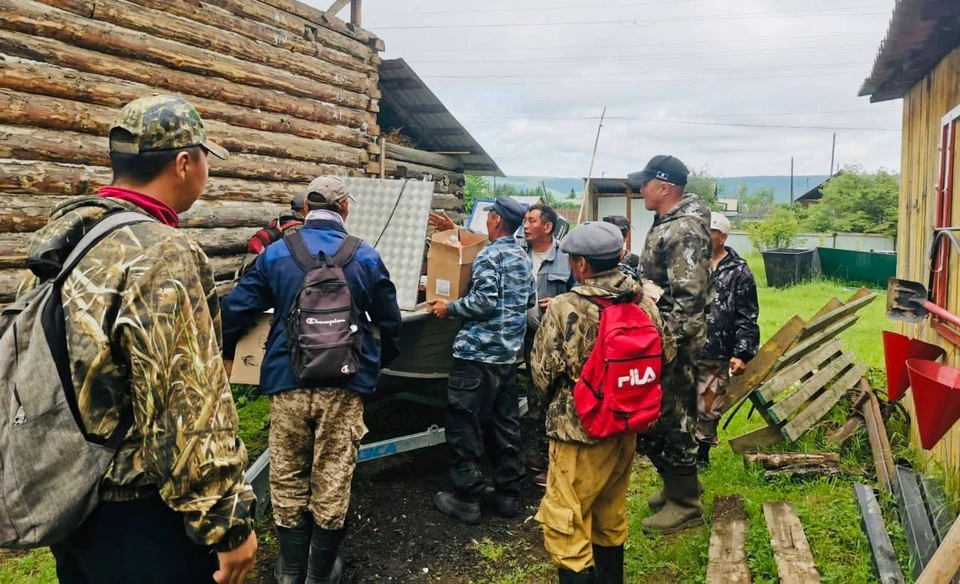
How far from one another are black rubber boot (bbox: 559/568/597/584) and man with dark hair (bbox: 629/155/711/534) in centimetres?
124

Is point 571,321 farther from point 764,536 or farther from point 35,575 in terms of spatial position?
point 35,575

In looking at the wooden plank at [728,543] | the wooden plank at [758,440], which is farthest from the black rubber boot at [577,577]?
the wooden plank at [758,440]

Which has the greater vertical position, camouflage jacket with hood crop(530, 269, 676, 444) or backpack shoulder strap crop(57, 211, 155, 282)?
backpack shoulder strap crop(57, 211, 155, 282)

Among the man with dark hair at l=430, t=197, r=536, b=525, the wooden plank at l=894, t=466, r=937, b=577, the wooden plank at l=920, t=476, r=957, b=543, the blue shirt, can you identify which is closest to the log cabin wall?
the man with dark hair at l=430, t=197, r=536, b=525

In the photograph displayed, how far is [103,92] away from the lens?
17.8ft

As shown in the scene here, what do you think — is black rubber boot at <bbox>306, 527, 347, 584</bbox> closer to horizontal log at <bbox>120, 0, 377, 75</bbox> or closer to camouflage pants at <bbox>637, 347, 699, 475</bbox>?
camouflage pants at <bbox>637, 347, 699, 475</bbox>

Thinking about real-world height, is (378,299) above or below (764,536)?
above

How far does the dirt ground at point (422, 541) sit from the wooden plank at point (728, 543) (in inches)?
37.2

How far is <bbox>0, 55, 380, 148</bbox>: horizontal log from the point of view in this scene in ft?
15.8

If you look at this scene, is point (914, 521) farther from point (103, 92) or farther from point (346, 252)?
point (103, 92)

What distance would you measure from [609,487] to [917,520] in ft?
6.10

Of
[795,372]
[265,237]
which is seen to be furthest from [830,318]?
[265,237]

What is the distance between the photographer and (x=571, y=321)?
10.5 feet

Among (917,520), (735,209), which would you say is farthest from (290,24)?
(735,209)
